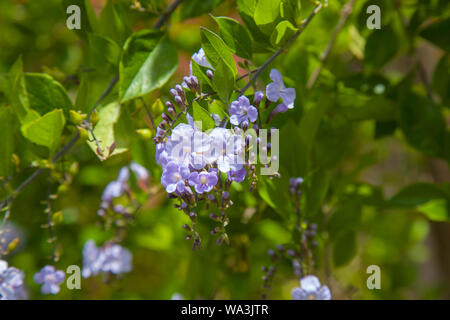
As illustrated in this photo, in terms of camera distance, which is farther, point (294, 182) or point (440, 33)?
point (440, 33)

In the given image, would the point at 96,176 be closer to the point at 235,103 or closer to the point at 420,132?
the point at 235,103

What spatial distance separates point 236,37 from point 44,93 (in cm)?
39

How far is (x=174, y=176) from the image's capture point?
62 cm

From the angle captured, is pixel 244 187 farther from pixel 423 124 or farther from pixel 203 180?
pixel 423 124

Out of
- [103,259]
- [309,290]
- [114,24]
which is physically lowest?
[309,290]

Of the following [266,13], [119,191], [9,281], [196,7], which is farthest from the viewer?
[119,191]

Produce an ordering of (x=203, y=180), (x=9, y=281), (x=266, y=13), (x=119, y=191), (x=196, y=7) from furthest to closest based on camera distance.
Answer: (x=119, y=191) < (x=196, y=7) < (x=9, y=281) < (x=266, y=13) < (x=203, y=180)

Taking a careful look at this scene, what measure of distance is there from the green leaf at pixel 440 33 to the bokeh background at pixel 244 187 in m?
0.04

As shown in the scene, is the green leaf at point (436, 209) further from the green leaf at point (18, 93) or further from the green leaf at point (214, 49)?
the green leaf at point (18, 93)

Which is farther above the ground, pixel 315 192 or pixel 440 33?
pixel 440 33

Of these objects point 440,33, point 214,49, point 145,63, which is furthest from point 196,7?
point 440,33

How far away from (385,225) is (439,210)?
0.61 meters

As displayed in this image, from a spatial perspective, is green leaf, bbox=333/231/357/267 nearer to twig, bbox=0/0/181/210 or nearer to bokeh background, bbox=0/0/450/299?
bokeh background, bbox=0/0/450/299

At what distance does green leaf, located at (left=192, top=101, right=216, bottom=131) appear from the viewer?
63 centimetres
